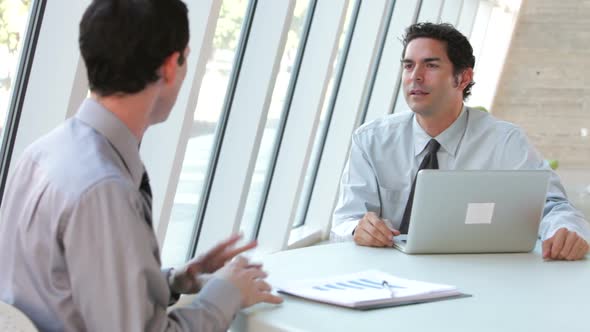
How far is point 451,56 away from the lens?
3400 mm

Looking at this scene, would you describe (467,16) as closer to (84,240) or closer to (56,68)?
(56,68)

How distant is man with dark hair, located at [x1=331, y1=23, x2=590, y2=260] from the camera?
3094 mm

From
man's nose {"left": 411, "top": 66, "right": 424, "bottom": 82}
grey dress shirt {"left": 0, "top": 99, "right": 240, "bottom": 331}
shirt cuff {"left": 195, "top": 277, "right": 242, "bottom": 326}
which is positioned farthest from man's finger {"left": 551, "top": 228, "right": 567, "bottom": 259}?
grey dress shirt {"left": 0, "top": 99, "right": 240, "bottom": 331}

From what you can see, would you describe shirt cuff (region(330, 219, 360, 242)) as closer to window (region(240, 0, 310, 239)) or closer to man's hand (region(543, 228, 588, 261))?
man's hand (region(543, 228, 588, 261))

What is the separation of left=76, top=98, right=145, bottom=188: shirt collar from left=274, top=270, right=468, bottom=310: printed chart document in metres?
0.52

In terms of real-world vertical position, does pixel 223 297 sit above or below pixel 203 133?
above

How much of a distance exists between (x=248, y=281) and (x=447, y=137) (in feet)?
5.28

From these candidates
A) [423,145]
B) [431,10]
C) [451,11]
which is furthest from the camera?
[451,11]

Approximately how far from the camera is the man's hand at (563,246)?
8.38 ft

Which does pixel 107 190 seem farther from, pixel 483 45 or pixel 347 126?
pixel 483 45

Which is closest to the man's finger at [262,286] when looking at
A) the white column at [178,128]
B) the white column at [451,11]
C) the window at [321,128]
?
the white column at [178,128]

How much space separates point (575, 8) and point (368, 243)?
11927 mm

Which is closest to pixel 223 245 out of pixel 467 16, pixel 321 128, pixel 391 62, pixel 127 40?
pixel 127 40

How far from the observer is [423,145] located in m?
3.18
